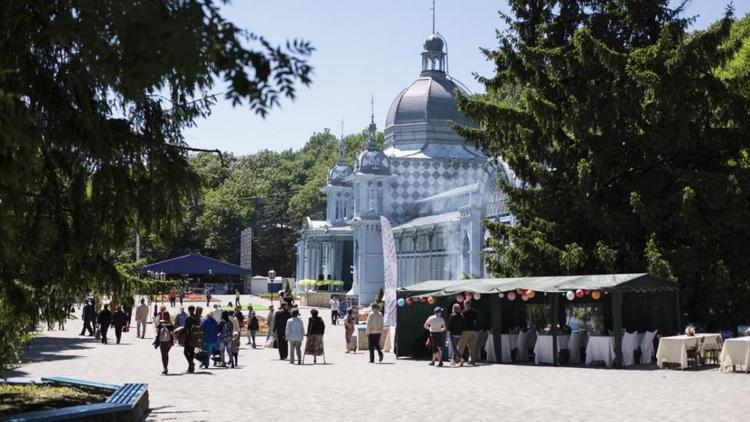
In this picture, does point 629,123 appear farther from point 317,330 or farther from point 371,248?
point 371,248

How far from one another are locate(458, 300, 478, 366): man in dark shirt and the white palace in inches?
1092

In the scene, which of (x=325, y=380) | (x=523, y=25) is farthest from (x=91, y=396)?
(x=523, y=25)

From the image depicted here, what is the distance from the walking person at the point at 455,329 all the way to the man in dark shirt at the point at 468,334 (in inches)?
3.6

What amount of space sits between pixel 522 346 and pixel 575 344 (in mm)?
1650

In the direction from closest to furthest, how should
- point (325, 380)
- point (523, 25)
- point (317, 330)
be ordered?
point (325, 380), point (317, 330), point (523, 25)

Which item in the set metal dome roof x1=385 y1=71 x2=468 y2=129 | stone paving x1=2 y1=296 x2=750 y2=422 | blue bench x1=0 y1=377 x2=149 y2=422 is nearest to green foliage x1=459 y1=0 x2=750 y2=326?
stone paving x1=2 y1=296 x2=750 y2=422

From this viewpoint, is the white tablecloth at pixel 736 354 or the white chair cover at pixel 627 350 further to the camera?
the white chair cover at pixel 627 350

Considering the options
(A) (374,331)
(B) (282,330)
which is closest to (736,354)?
(A) (374,331)

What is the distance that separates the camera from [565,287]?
75.6 feet

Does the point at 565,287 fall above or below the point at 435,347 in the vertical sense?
above

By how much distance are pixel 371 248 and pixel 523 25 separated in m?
36.2

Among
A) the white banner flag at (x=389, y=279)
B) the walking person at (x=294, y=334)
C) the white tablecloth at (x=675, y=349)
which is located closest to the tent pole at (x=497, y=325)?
the white tablecloth at (x=675, y=349)

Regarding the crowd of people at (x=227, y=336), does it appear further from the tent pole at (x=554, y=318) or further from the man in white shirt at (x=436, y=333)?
the tent pole at (x=554, y=318)

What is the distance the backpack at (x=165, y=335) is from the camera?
20891 mm
